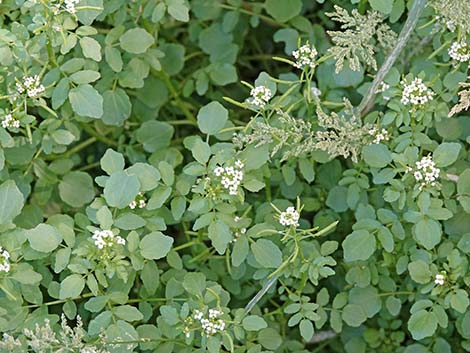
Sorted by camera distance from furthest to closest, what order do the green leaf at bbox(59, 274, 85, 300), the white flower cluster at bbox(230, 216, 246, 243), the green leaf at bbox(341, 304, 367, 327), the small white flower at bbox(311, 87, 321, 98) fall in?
the small white flower at bbox(311, 87, 321, 98), the green leaf at bbox(341, 304, 367, 327), the white flower cluster at bbox(230, 216, 246, 243), the green leaf at bbox(59, 274, 85, 300)

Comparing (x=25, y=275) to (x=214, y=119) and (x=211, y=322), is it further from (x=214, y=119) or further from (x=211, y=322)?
(x=214, y=119)

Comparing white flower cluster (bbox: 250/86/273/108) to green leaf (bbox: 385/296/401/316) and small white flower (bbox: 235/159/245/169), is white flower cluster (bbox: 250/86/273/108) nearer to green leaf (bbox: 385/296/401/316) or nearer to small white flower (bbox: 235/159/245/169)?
small white flower (bbox: 235/159/245/169)

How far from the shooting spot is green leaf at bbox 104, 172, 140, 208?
6.30 feet

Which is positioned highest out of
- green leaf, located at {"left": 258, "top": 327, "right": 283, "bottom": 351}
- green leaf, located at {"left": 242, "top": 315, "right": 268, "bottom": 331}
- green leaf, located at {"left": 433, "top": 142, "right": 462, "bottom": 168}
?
green leaf, located at {"left": 433, "top": 142, "right": 462, "bottom": 168}

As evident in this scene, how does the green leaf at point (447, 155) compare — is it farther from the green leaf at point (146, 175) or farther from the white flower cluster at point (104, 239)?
the white flower cluster at point (104, 239)

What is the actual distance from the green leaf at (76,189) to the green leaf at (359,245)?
0.82 meters

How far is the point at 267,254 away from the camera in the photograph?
6.54ft

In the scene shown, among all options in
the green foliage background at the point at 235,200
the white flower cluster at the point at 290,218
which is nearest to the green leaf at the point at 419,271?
the green foliage background at the point at 235,200

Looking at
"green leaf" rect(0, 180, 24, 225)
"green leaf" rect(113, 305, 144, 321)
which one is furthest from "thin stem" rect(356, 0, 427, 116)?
"green leaf" rect(0, 180, 24, 225)

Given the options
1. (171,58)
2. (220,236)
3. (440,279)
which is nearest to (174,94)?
(171,58)

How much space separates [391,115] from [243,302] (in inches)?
30.4

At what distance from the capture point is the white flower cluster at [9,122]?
6.66 ft

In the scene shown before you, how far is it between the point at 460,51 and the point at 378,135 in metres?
0.30

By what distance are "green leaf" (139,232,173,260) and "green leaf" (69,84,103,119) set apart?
34cm
